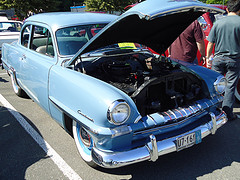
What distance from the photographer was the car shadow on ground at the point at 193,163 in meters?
2.59

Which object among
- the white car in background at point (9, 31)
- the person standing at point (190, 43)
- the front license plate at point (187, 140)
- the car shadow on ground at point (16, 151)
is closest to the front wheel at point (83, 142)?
the car shadow on ground at point (16, 151)

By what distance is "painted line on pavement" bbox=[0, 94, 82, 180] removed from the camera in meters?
2.63

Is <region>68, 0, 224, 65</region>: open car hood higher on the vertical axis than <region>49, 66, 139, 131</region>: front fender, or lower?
higher

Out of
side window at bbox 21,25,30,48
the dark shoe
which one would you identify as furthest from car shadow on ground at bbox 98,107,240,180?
side window at bbox 21,25,30,48

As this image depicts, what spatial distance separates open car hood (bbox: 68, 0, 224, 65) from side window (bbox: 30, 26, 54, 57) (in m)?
0.75

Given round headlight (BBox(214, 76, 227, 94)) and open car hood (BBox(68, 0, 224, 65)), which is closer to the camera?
open car hood (BBox(68, 0, 224, 65))

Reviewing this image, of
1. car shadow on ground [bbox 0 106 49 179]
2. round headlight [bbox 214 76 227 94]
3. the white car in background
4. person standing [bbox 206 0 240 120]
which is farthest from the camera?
the white car in background

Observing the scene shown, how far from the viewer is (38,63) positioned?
11.3 feet

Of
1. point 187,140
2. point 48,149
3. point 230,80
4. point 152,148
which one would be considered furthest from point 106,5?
point 152,148

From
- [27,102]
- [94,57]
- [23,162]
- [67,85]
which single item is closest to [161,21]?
[94,57]

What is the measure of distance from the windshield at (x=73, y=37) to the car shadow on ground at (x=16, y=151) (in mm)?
1337

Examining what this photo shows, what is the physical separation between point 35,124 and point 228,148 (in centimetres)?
288

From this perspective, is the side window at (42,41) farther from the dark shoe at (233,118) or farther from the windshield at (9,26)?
the windshield at (9,26)

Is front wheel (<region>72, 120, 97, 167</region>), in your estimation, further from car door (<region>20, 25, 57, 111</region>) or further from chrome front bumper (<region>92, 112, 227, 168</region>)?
car door (<region>20, 25, 57, 111</region>)
